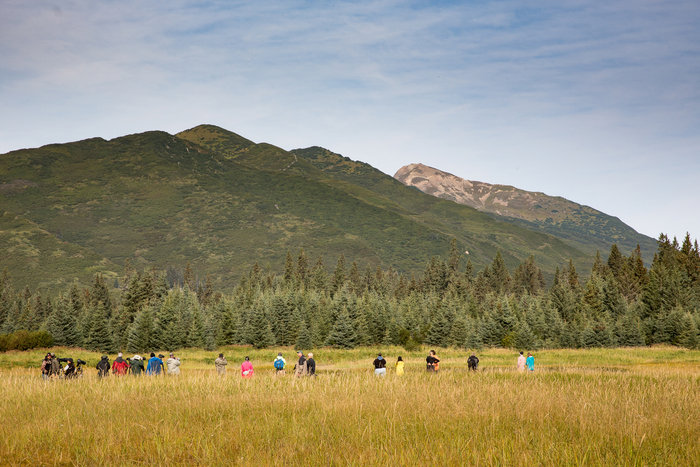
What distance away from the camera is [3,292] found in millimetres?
122938

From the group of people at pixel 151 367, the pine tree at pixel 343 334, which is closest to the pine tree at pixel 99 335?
the pine tree at pixel 343 334

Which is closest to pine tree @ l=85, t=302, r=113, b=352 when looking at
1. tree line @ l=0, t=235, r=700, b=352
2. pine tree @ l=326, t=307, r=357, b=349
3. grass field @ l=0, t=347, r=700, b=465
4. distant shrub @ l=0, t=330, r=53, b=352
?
tree line @ l=0, t=235, r=700, b=352

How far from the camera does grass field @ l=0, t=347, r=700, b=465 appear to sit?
820cm

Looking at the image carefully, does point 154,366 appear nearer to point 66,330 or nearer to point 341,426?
point 341,426

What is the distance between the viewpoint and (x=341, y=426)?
32.9 ft

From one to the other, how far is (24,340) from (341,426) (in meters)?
54.3

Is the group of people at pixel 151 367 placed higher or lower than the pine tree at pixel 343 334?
higher

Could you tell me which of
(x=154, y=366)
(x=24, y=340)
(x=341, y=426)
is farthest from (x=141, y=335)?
(x=341, y=426)

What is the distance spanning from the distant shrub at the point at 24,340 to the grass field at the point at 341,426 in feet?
144

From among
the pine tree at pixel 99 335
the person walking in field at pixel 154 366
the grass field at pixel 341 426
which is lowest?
the pine tree at pixel 99 335

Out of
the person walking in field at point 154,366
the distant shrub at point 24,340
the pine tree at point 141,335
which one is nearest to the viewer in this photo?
the person walking in field at point 154,366

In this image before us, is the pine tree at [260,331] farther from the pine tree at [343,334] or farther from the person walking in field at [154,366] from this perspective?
the person walking in field at [154,366]

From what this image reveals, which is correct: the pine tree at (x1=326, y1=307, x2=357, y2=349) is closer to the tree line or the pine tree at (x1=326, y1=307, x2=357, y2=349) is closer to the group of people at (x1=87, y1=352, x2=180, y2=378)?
the tree line

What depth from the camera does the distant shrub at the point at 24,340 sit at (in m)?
50.4
